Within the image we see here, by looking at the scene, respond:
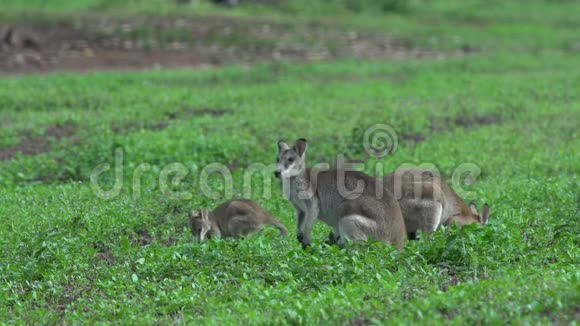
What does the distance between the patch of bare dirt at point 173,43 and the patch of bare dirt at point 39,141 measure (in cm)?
606

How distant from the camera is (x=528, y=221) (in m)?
10.4

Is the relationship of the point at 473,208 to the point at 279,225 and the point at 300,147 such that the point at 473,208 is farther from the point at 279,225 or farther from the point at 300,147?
the point at 279,225

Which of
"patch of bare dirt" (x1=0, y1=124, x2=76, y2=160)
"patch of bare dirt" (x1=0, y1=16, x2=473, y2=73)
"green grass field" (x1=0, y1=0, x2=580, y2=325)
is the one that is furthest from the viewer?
"patch of bare dirt" (x1=0, y1=16, x2=473, y2=73)

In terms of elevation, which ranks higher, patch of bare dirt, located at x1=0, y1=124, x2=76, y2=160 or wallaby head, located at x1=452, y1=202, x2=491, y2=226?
wallaby head, located at x1=452, y1=202, x2=491, y2=226

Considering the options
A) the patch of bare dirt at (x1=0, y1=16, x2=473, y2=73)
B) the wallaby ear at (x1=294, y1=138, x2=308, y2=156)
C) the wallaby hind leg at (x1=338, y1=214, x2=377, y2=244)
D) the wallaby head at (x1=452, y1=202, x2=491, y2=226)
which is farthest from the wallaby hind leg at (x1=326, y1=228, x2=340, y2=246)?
the patch of bare dirt at (x1=0, y1=16, x2=473, y2=73)

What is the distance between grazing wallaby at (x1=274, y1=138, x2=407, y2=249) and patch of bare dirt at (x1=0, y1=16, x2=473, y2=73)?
12.6 metres

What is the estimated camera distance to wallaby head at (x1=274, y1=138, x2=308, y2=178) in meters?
10.0

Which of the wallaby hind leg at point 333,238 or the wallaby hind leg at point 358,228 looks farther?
the wallaby hind leg at point 333,238

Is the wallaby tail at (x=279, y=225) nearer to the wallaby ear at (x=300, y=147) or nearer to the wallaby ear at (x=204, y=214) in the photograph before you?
the wallaby ear at (x=204, y=214)

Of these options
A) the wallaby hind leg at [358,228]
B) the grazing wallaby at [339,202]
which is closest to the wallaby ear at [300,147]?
the grazing wallaby at [339,202]

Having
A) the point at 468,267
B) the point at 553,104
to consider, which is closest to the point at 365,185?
the point at 468,267

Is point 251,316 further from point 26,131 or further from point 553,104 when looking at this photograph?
point 553,104

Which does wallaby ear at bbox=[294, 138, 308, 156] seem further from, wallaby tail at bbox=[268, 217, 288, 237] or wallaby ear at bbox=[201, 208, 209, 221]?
wallaby ear at bbox=[201, 208, 209, 221]

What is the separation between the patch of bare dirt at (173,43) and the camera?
2253 centimetres
